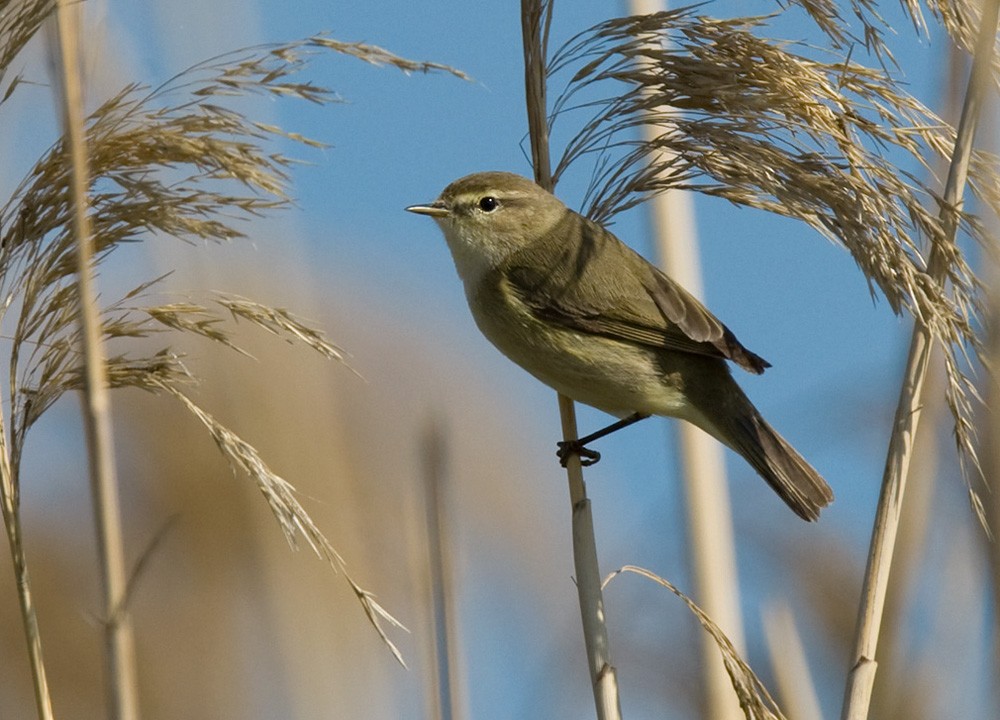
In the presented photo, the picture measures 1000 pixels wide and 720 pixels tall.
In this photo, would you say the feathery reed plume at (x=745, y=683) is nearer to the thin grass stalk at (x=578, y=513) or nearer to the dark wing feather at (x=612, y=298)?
the thin grass stalk at (x=578, y=513)

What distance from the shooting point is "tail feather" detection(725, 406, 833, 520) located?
2.55 meters

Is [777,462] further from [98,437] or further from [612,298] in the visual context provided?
[98,437]

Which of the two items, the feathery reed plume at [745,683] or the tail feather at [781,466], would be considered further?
the tail feather at [781,466]

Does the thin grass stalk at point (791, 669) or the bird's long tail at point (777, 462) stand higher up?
the bird's long tail at point (777, 462)

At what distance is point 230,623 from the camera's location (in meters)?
3.27

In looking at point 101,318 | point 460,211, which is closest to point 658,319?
point 460,211

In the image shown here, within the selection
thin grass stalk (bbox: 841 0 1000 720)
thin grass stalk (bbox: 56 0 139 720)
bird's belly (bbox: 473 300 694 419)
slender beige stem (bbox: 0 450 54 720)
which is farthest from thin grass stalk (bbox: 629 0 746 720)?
slender beige stem (bbox: 0 450 54 720)

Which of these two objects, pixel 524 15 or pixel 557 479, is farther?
pixel 557 479

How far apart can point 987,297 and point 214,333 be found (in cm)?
107

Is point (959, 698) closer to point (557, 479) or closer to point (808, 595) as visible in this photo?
point (808, 595)

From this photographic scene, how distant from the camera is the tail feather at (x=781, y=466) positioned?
2547 millimetres

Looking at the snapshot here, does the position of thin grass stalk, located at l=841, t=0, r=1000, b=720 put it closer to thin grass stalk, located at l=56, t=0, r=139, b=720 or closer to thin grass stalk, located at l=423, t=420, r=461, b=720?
thin grass stalk, located at l=423, t=420, r=461, b=720

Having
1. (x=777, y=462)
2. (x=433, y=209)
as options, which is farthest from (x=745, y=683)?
(x=433, y=209)

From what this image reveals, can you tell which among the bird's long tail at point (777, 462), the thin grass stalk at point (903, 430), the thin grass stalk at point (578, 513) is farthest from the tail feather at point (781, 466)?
the thin grass stalk at point (903, 430)
